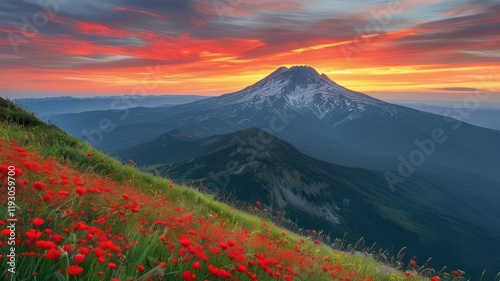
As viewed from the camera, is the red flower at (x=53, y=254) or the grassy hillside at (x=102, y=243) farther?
the grassy hillside at (x=102, y=243)

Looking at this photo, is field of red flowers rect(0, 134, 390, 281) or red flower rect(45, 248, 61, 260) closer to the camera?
red flower rect(45, 248, 61, 260)

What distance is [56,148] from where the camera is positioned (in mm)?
10906

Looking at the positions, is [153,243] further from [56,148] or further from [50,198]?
[56,148]

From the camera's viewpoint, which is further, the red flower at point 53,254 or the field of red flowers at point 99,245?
the field of red flowers at point 99,245

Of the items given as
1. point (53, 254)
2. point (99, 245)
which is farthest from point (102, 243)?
point (99, 245)

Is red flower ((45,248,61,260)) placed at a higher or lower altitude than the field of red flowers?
higher

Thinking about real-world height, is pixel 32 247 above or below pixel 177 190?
above

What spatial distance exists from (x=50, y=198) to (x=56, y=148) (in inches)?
303

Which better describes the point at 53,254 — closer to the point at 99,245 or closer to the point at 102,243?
the point at 102,243

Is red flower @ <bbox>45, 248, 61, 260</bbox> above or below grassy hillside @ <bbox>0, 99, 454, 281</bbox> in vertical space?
above

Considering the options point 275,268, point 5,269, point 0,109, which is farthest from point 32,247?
point 0,109

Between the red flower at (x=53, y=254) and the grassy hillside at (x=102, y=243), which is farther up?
the red flower at (x=53, y=254)

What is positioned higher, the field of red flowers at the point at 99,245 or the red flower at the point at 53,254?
the red flower at the point at 53,254

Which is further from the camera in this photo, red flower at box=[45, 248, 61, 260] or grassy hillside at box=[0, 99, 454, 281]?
grassy hillside at box=[0, 99, 454, 281]
